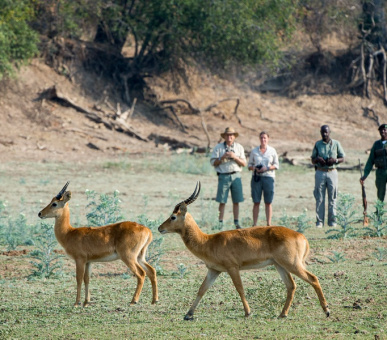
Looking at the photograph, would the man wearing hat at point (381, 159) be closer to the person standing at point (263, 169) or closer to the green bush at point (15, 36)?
the person standing at point (263, 169)

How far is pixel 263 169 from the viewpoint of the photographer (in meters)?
12.6

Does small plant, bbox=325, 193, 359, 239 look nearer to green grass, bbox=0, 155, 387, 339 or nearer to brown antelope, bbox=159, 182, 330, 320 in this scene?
green grass, bbox=0, 155, 387, 339

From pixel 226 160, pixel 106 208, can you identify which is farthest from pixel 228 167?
pixel 106 208

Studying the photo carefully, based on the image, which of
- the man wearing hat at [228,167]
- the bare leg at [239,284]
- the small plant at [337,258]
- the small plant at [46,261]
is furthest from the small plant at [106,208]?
the bare leg at [239,284]

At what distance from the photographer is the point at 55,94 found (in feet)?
89.4

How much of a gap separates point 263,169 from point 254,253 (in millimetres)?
5490

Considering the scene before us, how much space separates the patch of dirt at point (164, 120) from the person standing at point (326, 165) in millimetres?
11762

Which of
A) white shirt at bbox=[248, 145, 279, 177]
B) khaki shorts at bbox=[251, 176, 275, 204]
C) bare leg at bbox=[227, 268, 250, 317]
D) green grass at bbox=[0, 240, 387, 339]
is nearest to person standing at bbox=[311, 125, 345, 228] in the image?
white shirt at bbox=[248, 145, 279, 177]

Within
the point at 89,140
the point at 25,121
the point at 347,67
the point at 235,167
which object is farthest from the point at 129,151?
the point at 347,67

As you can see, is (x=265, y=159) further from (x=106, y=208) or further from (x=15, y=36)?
(x=15, y=36)

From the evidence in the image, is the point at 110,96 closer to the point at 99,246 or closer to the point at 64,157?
the point at 64,157

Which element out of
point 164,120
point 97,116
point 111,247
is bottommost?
point 111,247

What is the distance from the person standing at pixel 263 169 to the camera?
12.6m

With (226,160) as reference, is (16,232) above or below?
below
